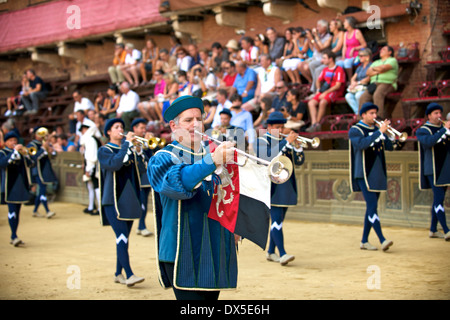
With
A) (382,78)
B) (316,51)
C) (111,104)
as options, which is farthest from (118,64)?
(382,78)

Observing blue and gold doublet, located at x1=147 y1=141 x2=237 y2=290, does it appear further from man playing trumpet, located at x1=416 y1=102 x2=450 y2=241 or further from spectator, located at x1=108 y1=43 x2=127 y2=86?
spectator, located at x1=108 y1=43 x2=127 y2=86

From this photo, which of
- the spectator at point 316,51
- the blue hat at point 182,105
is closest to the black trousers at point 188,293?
the blue hat at point 182,105

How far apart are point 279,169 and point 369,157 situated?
18.7 ft

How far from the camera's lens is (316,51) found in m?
14.3

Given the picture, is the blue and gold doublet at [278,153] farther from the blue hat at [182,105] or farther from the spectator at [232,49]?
the spectator at [232,49]

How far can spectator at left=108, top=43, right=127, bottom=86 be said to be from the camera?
2044 cm

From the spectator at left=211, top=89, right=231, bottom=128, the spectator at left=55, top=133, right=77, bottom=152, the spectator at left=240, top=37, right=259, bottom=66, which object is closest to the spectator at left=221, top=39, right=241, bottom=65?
the spectator at left=240, top=37, right=259, bottom=66

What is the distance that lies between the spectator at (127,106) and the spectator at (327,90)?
6476 millimetres

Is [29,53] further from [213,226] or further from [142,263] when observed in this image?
[213,226]

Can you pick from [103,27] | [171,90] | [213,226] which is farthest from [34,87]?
[213,226]

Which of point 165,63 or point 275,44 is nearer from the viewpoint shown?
point 275,44

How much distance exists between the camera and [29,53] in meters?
25.3

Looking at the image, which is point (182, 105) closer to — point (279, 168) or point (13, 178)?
point (279, 168)

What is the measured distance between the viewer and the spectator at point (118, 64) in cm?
2044
